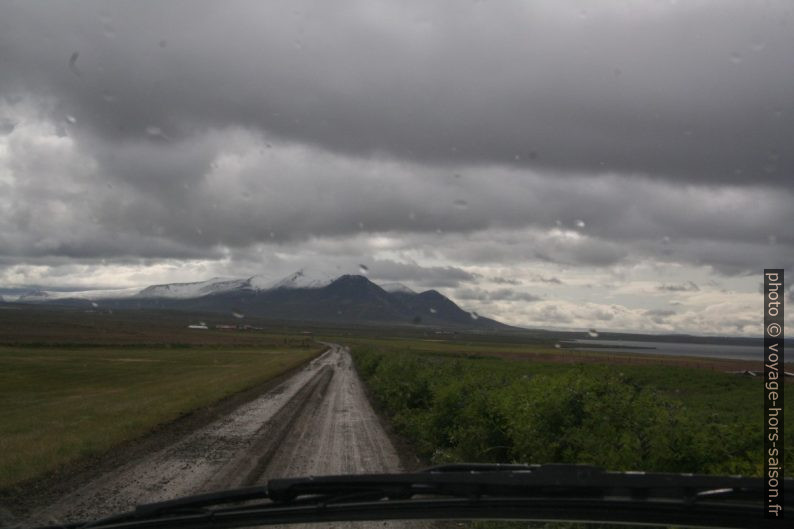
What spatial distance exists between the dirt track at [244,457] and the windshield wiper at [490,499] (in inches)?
185

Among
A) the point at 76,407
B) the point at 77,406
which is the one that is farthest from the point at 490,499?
the point at 77,406

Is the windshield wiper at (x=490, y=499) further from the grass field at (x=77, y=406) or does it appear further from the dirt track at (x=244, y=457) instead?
the grass field at (x=77, y=406)

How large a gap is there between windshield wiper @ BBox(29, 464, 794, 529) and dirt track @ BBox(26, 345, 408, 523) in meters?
4.69

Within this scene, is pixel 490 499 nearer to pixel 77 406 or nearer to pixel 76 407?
pixel 76 407

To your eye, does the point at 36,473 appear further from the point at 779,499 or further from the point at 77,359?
the point at 77,359

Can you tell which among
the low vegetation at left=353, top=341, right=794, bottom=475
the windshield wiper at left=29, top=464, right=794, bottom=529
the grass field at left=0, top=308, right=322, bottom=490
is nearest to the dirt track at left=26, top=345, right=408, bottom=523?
the low vegetation at left=353, top=341, right=794, bottom=475

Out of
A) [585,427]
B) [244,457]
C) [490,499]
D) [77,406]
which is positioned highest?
[490,499]

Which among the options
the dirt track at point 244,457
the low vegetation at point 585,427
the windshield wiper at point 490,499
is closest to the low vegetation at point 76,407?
the dirt track at point 244,457

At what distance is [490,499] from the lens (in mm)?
4402

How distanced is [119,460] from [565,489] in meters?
10.8

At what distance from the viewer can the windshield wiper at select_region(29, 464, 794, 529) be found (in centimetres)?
407

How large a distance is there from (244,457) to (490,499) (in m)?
9.67

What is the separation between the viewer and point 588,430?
9.33 m

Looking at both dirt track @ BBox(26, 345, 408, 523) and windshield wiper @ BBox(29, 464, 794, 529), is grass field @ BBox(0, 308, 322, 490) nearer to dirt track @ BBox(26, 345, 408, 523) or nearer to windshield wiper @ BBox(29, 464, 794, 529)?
dirt track @ BBox(26, 345, 408, 523)
